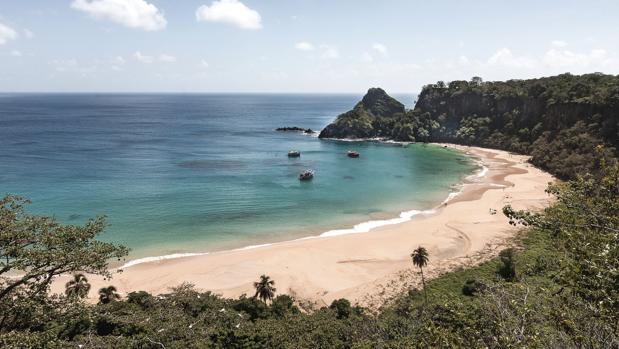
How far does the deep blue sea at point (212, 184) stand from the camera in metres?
52.3

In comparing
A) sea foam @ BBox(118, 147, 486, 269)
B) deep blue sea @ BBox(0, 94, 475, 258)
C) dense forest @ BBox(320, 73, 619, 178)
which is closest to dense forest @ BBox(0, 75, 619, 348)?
sea foam @ BBox(118, 147, 486, 269)

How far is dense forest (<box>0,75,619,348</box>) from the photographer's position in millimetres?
12289

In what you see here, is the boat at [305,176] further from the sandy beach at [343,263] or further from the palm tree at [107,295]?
the palm tree at [107,295]

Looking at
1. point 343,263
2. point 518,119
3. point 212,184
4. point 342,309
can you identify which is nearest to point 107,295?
point 342,309

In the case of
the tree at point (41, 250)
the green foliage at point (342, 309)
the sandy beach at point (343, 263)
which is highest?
the tree at point (41, 250)

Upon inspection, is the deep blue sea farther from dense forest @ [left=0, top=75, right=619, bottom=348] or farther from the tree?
the tree

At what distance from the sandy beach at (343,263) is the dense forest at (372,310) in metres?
2.95

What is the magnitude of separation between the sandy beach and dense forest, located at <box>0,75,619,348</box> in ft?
9.66

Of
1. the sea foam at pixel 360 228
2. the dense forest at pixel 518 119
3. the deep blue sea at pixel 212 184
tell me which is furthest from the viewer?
the dense forest at pixel 518 119

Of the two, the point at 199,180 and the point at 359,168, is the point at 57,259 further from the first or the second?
the point at 359,168

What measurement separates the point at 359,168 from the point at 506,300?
75.3 m

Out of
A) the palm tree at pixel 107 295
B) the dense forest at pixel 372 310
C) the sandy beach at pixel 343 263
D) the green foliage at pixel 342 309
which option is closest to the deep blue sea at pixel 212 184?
the sandy beach at pixel 343 263

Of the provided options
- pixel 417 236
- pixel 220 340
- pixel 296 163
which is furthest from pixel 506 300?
pixel 296 163

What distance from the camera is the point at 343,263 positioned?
42.9 meters
